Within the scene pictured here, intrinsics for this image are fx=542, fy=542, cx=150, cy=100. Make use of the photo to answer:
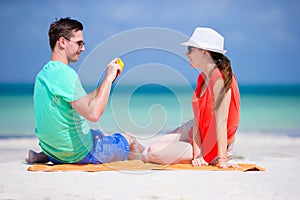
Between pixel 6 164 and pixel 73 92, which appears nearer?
pixel 73 92

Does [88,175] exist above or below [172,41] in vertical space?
below

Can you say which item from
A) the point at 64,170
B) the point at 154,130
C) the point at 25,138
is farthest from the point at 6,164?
the point at 154,130

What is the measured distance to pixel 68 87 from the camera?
4.33m

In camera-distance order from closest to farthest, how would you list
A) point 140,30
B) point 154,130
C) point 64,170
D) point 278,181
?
point 278,181
point 64,170
point 140,30
point 154,130

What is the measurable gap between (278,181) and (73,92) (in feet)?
5.76

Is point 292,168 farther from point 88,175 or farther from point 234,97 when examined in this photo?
point 88,175

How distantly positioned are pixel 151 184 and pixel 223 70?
1201 millimetres

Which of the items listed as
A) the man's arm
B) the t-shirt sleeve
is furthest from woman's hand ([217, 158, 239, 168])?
the t-shirt sleeve

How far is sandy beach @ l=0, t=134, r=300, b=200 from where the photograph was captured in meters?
3.74

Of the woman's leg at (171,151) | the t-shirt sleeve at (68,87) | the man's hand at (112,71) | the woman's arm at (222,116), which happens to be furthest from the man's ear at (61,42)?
the woman's arm at (222,116)

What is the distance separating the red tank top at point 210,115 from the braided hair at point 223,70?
0.14 feet

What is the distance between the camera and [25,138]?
8453 mm

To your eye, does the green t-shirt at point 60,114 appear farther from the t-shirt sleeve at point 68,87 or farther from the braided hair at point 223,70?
the braided hair at point 223,70

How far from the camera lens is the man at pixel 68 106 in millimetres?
4328
